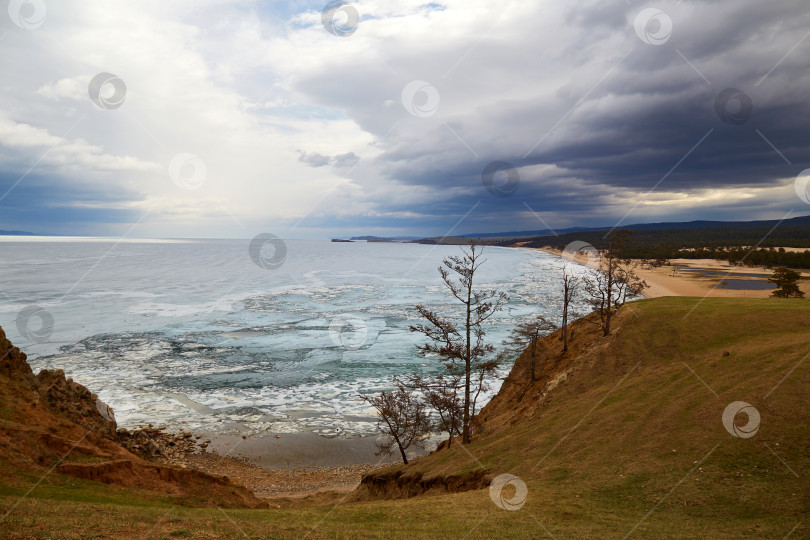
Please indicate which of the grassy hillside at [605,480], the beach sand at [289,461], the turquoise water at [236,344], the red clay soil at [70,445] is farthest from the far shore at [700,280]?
the red clay soil at [70,445]

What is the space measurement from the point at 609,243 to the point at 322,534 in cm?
3782

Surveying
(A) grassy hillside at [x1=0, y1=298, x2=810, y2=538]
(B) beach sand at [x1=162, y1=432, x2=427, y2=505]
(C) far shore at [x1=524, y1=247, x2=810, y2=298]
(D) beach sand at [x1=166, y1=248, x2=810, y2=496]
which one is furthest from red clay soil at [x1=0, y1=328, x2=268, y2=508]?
(C) far shore at [x1=524, y1=247, x2=810, y2=298]

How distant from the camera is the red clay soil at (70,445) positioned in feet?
57.3

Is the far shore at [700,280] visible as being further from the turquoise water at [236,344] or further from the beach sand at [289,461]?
the beach sand at [289,461]

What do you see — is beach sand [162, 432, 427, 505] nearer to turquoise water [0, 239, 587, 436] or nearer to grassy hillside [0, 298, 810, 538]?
turquoise water [0, 239, 587, 436]

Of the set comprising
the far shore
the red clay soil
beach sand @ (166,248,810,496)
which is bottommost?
beach sand @ (166,248,810,496)

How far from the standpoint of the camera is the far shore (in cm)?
9406

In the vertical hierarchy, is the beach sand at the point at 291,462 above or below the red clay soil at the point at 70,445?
below

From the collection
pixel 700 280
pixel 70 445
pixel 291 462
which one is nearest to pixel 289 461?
pixel 291 462

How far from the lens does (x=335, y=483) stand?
31281 millimetres

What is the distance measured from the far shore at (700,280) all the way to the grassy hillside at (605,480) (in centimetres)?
5908

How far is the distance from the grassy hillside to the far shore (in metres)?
59.1

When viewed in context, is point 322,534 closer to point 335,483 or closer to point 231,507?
point 231,507

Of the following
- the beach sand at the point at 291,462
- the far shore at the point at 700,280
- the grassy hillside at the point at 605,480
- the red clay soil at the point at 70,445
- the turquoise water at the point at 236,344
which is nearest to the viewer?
the grassy hillside at the point at 605,480
